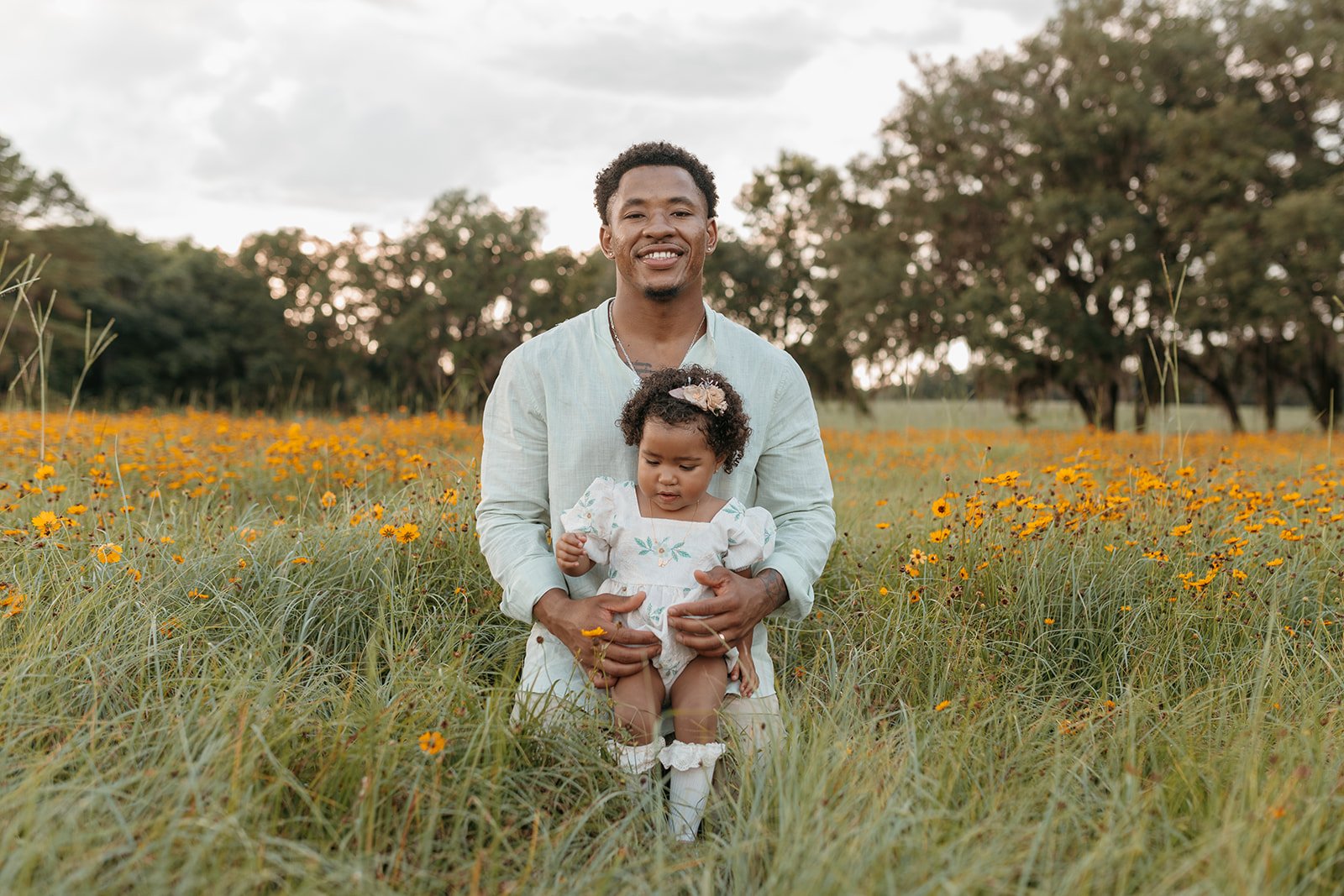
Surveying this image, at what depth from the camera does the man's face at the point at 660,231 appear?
2580mm

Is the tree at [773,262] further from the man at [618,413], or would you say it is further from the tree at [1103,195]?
the man at [618,413]

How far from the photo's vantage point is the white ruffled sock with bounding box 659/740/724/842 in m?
2.20

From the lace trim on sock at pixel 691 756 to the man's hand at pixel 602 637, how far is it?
0.70ft

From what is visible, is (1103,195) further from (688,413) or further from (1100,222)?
(688,413)

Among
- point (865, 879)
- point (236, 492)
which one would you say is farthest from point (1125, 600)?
point (236, 492)

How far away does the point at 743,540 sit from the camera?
2.44 metres

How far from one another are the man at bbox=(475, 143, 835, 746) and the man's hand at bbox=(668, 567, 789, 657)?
1.2 inches

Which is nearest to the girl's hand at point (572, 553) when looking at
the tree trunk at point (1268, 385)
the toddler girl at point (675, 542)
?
the toddler girl at point (675, 542)

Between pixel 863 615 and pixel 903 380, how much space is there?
1.55 metres

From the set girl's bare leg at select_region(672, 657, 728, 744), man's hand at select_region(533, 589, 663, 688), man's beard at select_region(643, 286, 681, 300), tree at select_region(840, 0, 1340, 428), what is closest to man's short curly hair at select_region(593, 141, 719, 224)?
man's beard at select_region(643, 286, 681, 300)

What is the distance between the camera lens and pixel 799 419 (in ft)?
8.95

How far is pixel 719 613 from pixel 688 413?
500 millimetres

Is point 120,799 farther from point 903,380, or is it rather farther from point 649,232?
point 903,380

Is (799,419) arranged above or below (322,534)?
above
